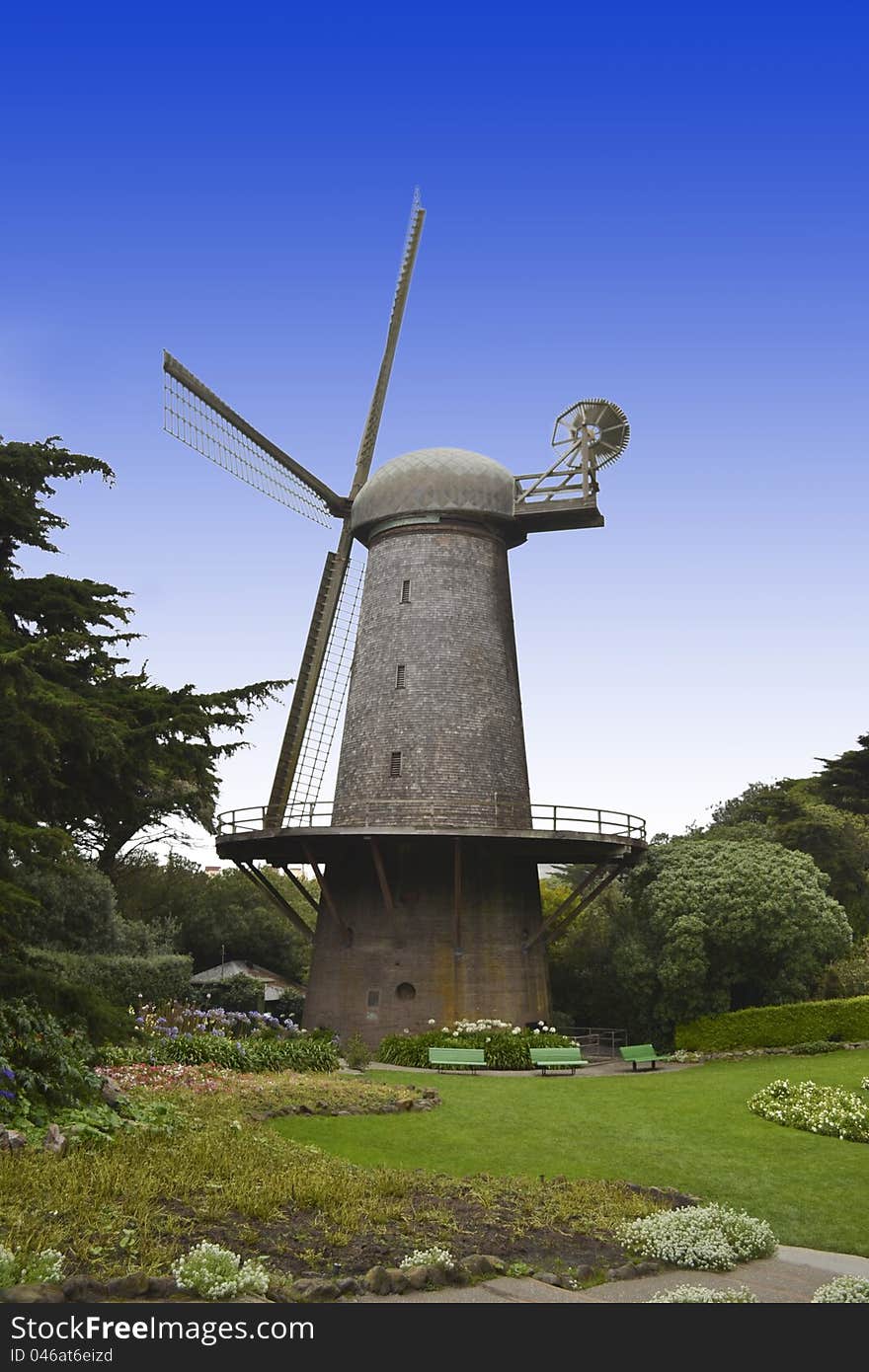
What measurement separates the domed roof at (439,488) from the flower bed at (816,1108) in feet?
52.8

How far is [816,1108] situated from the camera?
15273mm

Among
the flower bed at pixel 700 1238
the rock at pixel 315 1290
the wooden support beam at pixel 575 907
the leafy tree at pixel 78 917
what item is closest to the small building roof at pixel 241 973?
the leafy tree at pixel 78 917

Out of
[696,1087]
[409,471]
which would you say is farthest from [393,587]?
[696,1087]

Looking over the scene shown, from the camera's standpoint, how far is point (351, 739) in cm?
2777

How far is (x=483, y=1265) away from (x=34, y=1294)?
3.10 m

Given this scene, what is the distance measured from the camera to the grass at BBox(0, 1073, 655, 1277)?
25.3 feet

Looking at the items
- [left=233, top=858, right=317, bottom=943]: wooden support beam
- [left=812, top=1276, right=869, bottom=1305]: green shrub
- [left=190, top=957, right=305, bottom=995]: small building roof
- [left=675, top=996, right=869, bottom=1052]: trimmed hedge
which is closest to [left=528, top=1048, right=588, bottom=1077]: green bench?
[left=675, top=996, right=869, bottom=1052]: trimmed hedge

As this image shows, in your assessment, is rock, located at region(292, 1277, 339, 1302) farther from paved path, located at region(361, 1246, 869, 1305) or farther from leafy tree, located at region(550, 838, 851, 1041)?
leafy tree, located at region(550, 838, 851, 1041)

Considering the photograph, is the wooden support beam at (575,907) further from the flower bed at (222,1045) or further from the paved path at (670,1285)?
the paved path at (670,1285)

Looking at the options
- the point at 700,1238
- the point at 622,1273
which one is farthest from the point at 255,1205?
the point at 700,1238

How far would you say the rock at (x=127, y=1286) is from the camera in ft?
22.0

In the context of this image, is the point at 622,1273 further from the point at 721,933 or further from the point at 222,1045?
the point at 721,933

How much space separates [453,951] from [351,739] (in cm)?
595

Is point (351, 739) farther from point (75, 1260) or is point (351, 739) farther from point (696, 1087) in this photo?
point (75, 1260)
